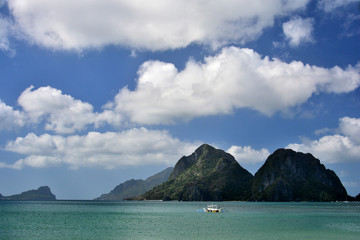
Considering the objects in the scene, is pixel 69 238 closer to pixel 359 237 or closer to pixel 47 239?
pixel 47 239

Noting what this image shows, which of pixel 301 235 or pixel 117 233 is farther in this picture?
pixel 117 233

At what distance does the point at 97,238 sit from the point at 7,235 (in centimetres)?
1999

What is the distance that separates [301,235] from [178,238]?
24035 millimetres

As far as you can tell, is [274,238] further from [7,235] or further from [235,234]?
[7,235]

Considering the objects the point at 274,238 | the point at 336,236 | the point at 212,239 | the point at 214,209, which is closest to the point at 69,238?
the point at 212,239

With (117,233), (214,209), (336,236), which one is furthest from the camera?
(214,209)

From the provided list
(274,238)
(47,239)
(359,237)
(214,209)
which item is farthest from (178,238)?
(214,209)

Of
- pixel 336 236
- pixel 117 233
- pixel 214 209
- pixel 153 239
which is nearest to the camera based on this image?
pixel 153 239

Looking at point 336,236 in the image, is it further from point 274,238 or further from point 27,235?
point 27,235

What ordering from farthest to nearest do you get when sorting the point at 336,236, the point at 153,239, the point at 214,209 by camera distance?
1. the point at 214,209
2. the point at 336,236
3. the point at 153,239

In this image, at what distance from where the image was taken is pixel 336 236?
2440 inches

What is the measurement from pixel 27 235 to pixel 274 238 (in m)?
47.7

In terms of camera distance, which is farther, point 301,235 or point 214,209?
point 214,209

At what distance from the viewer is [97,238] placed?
60.4m
